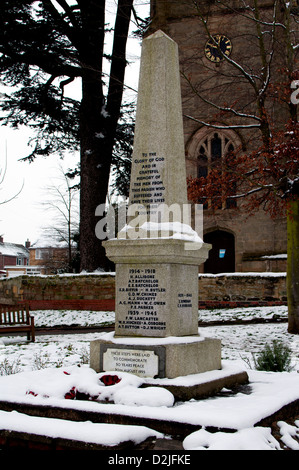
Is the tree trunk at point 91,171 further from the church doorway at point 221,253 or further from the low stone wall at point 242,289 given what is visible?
the church doorway at point 221,253

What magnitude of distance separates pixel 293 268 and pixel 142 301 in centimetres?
755

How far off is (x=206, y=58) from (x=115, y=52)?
19.0 feet

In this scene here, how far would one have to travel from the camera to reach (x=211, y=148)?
2342 cm

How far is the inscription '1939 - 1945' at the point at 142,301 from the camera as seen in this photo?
5645mm

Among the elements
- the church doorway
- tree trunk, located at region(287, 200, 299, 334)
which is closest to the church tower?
the church doorway

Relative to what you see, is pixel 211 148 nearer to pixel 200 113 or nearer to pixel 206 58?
pixel 200 113

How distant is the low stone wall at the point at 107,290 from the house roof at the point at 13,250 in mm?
57121

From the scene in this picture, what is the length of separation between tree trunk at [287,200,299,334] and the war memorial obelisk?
21.7 feet

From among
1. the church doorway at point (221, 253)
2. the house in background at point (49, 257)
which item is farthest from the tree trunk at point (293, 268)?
the house in background at point (49, 257)

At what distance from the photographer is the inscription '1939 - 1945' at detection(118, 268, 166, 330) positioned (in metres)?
5.64

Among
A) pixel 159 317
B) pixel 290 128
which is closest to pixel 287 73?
pixel 290 128

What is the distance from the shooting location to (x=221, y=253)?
22.6 metres

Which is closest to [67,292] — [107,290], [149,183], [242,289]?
[107,290]

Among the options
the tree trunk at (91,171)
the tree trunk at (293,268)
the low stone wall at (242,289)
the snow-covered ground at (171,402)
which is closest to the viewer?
the snow-covered ground at (171,402)
